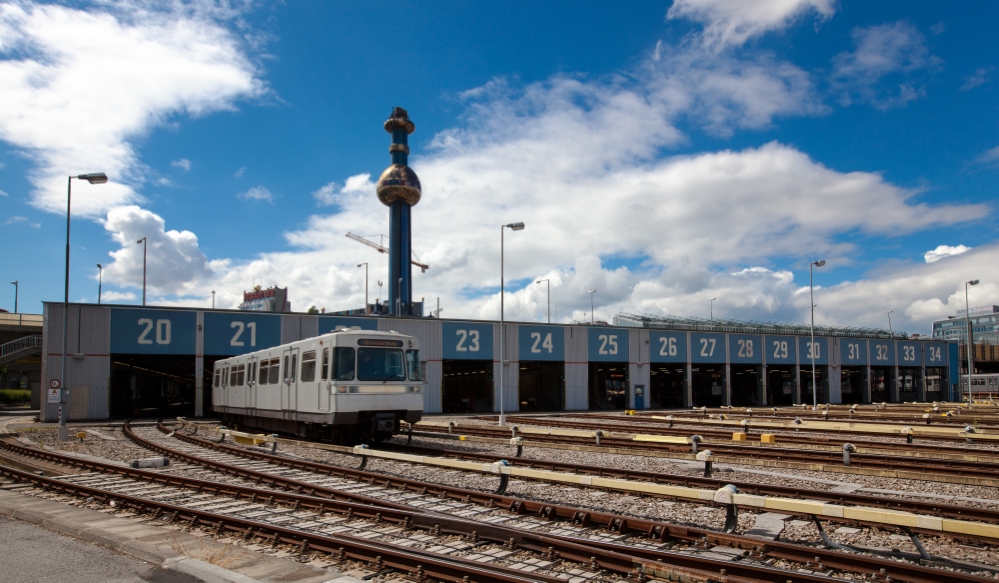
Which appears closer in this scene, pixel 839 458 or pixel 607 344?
pixel 839 458

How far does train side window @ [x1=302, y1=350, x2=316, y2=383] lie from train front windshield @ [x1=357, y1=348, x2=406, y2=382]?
1.58 metres

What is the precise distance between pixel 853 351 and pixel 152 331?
2118 inches

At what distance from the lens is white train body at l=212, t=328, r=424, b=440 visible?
56.8ft

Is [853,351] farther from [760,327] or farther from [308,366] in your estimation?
[308,366]

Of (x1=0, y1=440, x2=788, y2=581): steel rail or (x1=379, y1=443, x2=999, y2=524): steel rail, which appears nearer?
(x1=0, y1=440, x2=788, y2=581): steel rail

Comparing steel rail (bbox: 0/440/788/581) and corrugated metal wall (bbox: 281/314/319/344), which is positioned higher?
corrugated metal wall (bbox: 281/314/319/344)

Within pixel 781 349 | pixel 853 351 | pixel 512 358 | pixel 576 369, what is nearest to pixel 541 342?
pixel 512 358

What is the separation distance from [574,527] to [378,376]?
9.81m

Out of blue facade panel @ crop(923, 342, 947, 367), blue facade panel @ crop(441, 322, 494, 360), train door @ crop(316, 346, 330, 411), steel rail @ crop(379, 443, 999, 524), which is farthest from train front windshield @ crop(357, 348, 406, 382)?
blue facade panel @ crop(923, 342, 947, 367)

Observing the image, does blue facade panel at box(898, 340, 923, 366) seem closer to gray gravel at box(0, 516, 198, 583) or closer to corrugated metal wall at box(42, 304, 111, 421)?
corrugated metal wall at box(42, 304, 111, 421)

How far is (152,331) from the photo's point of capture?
1405 inches

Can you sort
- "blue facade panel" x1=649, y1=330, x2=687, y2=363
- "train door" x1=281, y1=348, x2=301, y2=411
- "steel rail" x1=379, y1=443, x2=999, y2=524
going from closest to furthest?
"steel rail" x1=379, y1=443, x2=999, y2=524
"train door" x1=281, y1=348, x2=301, y2=411
"blue facade panel" x1=649, y1=330, x2=687, y2=363

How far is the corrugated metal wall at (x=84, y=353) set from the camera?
33094 millimetres

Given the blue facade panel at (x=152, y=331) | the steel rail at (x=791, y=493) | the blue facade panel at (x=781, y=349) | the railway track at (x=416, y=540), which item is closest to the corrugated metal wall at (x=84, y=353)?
the blue facade panel at (x=152, y=331)
